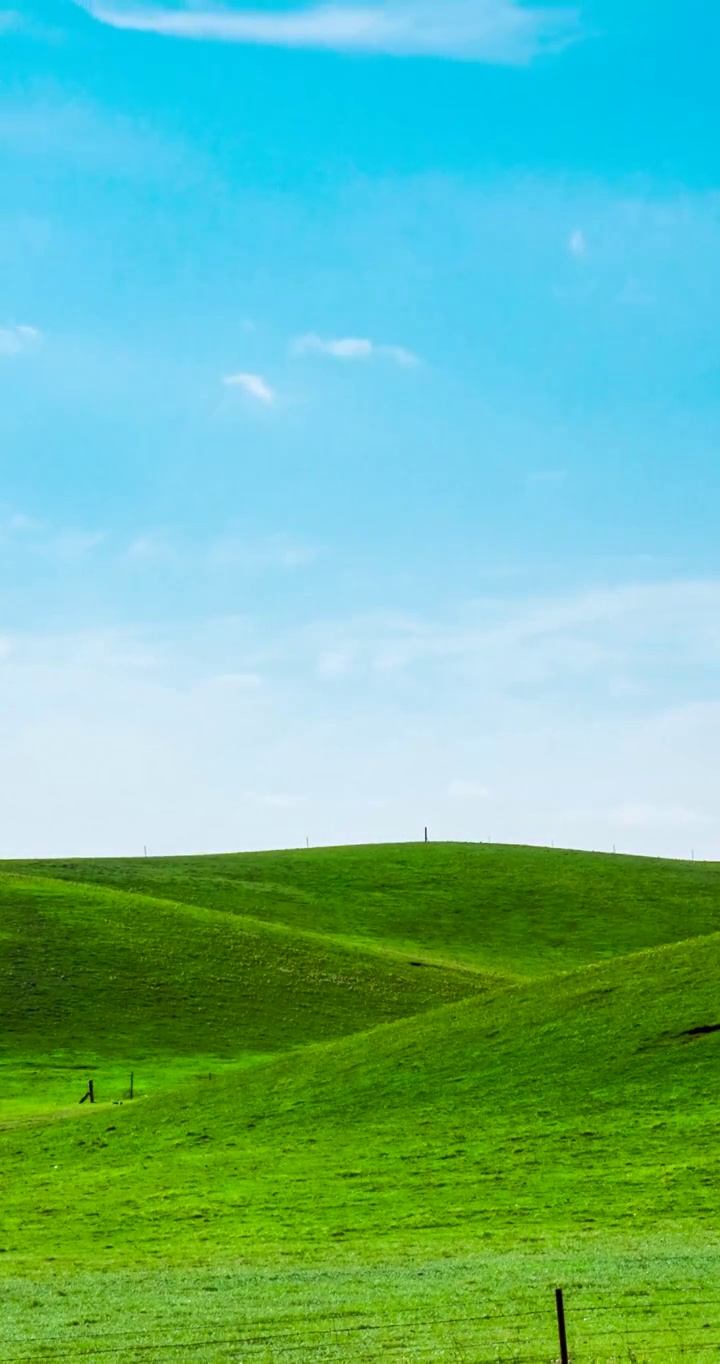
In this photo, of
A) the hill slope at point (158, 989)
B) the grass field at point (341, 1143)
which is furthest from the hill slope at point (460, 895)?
the hill slope at point (158, 989)

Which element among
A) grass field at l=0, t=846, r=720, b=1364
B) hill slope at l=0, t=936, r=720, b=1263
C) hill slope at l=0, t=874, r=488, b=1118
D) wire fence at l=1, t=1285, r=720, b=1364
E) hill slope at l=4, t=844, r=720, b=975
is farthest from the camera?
hill slope at l=4, t=844, r=720, b=975

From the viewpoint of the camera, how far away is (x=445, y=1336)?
780 inches

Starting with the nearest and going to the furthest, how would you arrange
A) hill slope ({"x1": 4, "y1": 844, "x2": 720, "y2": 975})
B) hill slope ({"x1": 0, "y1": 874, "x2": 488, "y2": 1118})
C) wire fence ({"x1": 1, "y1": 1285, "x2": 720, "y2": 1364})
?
wire fence ({"x1": 1, "y1": 1285, "x2": 720, "y2": 1364})
hill slope ({"x1": 0, "y1": 874, "x2": 488, "y2": 1118})
hill slope ({"x1": 4, "y1": 844, "x2": 720, "y2": 975})

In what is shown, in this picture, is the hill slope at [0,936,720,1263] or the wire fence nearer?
the wire fence

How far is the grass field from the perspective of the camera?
2184 cm

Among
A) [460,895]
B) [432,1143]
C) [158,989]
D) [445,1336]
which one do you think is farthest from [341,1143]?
[460,895]

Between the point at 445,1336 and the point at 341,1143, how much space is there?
80.3ft

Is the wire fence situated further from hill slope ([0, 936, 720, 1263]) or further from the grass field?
hill slope ([0, 936, 720, 1263])

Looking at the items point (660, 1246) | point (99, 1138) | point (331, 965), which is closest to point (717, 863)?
point (331, 965)

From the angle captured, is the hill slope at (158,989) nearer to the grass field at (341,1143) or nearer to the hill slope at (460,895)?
the grass field at (341,1143)

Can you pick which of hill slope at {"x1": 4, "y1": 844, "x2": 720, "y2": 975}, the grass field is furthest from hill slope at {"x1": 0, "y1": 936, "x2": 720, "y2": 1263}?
hill slope at {"x1": 4, "y1": 844, "x2": 720, "y2": 975}

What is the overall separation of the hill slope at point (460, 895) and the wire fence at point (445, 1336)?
80.3m

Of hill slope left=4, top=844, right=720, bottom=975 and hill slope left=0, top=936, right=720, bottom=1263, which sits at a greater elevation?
hill slope left=4, top=844, right=720, bottom=975

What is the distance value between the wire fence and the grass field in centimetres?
7
